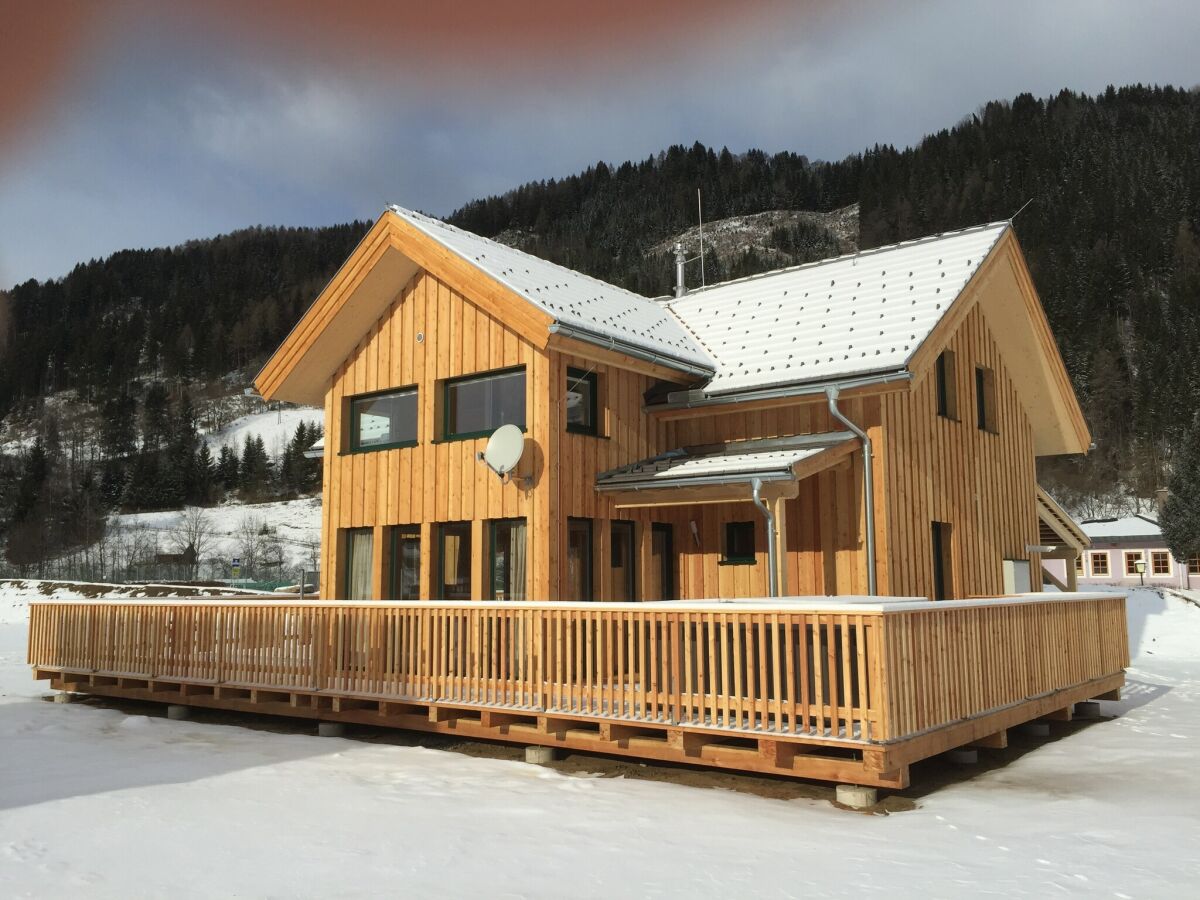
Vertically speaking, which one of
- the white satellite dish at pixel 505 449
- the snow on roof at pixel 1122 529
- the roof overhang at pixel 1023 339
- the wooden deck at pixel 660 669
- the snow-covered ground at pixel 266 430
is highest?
the snow-covered ground at pixel 266 430

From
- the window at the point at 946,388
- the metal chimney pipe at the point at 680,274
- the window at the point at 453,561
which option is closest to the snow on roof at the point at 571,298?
the window at the point at 453,561

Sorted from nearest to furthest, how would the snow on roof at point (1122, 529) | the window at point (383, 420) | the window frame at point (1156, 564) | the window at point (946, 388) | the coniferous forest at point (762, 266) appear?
1. the window at point (383, 420)
2. the window at point (946, 388)
3. the snow on roof at point (1122, 529)
4. the window frame at point (1156, 564)
5. the coniferous forest at point (762, 266)

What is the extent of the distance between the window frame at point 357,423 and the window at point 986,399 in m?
8.50

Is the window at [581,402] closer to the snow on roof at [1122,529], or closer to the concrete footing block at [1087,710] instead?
the concrete footing block at [1087,710]

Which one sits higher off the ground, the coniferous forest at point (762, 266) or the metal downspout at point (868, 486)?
the coniferous forest at point (762, 266)

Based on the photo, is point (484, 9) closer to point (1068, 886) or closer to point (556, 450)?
point (1068, 886)

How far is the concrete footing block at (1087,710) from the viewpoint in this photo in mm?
12703

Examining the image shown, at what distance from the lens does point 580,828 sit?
686cm

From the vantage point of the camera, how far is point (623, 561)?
42.3ft

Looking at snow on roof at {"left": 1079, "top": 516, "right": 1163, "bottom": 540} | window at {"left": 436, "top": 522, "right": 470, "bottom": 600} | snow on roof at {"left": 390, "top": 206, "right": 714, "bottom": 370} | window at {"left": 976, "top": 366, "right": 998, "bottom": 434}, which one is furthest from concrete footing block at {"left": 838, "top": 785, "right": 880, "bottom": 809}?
snow on roof at {"left": 1079, "top": 516, "right": 1163, "bottom": 540}

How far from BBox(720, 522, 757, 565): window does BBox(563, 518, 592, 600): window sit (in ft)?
6.39

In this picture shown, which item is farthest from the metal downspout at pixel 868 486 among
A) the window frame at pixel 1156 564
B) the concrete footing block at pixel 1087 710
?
the window frame at pixel 1156 564

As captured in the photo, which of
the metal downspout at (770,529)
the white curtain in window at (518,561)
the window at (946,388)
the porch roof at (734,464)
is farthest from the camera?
the window at (946,388)

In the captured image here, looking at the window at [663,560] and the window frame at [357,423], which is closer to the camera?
the window at [663,560]
